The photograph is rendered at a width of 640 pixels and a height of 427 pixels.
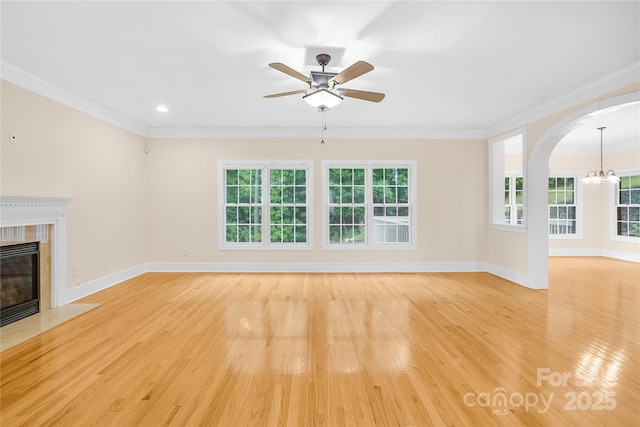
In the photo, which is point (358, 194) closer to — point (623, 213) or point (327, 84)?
point (327, 84)

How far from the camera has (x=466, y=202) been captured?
5.89 metres

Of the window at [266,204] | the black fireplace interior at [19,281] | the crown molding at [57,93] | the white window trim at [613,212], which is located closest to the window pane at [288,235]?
the window at [266,204]

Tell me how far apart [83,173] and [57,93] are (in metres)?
1.10

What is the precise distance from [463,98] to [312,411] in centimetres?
430

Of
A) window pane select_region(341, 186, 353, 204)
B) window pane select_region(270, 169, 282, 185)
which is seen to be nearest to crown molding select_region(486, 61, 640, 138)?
window pane select_region(341, 186, 353, 204)

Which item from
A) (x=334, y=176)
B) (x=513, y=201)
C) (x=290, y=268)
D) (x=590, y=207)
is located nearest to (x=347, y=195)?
(x=334, y=176)

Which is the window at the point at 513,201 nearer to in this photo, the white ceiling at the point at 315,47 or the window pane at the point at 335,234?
the white ceiling at the point at 315,47

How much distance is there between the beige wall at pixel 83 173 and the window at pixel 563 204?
991 centimetres

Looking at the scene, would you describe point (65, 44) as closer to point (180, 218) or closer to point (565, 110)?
point (180, 218)

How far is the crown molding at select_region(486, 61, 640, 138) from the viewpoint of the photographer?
3266 mm

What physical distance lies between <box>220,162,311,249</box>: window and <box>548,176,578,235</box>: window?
6712mm

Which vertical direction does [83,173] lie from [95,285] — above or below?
above

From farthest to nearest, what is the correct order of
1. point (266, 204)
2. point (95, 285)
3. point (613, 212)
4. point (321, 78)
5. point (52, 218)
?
1. point (613, 212)
2. point (266, 204)
3. point (95, 285)
4. point (52, 218)
5. point (321, 78)

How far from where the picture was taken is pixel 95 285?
4.46 m
